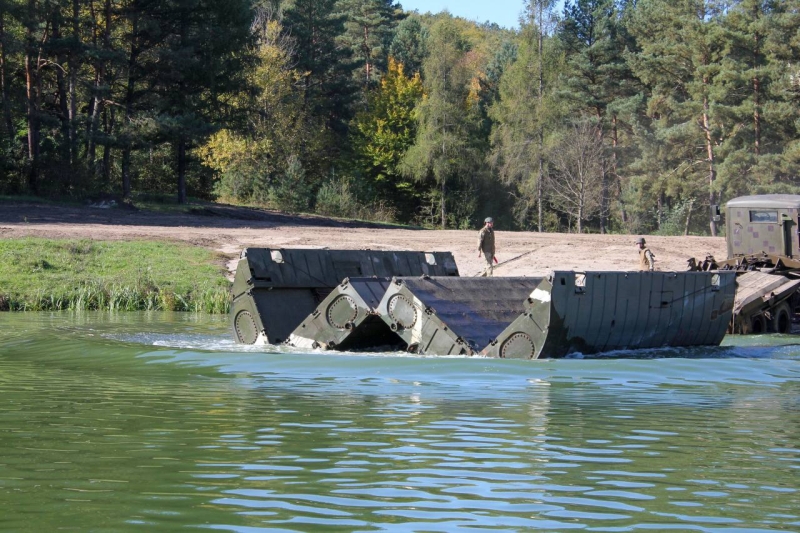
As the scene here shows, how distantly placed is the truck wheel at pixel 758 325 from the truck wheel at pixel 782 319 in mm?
196

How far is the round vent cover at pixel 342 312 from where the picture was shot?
1669 cm

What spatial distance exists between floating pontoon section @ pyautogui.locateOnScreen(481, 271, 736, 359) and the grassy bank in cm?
1192

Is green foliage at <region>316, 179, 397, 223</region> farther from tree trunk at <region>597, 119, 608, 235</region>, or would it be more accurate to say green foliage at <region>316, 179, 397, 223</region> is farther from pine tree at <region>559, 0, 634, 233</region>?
pine tree at <region>559, 0, 634, 233</region>

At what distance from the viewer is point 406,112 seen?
233 ft

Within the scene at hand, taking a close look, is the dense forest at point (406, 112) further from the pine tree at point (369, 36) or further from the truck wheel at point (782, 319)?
the truck wheel at point (782, 319)

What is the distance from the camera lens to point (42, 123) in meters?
45.8

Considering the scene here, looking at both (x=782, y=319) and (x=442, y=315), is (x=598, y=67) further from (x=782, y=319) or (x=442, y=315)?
(x=442, y=315)

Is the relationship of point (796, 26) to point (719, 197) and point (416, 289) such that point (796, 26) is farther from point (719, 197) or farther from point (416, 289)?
point (416, 289)

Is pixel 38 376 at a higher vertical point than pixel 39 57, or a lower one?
lower

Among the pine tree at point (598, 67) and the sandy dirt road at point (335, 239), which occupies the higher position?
the pine tree at point (598, 67)

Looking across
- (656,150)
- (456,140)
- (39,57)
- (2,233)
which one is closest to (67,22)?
(39,57)

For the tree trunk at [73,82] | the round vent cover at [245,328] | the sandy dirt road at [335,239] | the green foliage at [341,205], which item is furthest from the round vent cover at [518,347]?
the green foliage at [341,205]

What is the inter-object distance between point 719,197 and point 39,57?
3500 cm

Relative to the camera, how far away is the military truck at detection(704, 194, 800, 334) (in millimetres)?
21719
